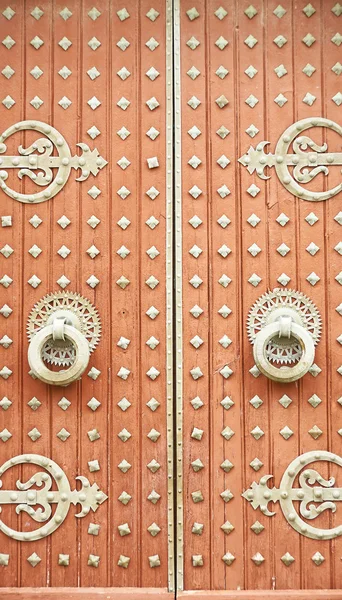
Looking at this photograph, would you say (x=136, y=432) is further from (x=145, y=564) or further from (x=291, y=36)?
(x=291, y=36)

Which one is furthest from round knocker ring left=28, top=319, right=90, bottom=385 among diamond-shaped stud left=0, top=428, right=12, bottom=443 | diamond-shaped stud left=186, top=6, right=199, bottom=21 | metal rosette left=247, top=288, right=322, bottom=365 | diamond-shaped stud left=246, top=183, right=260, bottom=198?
diamond-shaped stud left=186, top=6, right=199, bottom=21

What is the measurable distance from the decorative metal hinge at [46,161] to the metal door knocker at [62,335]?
44cm

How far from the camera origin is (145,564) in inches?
140

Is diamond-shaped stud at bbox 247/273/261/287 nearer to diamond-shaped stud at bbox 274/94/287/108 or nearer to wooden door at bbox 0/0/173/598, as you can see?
wooden door at bbox 0/0/173/598

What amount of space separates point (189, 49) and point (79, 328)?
4.01 ft

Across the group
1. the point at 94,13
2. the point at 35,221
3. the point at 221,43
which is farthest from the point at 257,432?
the point at 94,13

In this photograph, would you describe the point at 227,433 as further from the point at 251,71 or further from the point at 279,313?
the point at 251,71

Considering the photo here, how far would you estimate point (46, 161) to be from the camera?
3.71 metres

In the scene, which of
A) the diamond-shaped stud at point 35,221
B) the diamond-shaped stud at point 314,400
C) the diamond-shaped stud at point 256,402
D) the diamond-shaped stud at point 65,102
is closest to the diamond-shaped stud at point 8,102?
the diamond-shaped stud at point 65,102

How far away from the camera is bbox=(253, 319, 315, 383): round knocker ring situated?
349 centimetres

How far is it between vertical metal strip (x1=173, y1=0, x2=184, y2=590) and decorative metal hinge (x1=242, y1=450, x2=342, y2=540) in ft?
0.92

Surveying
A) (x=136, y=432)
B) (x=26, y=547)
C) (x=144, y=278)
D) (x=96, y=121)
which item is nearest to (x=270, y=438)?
(x=136, y=432)

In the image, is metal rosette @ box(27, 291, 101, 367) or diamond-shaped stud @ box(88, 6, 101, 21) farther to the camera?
diamond-shaped stud @ box(88, 6, 101, 21)

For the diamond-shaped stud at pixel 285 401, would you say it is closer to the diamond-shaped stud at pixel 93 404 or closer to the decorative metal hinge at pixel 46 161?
the diamond-shaped stud at pixel 93 404
